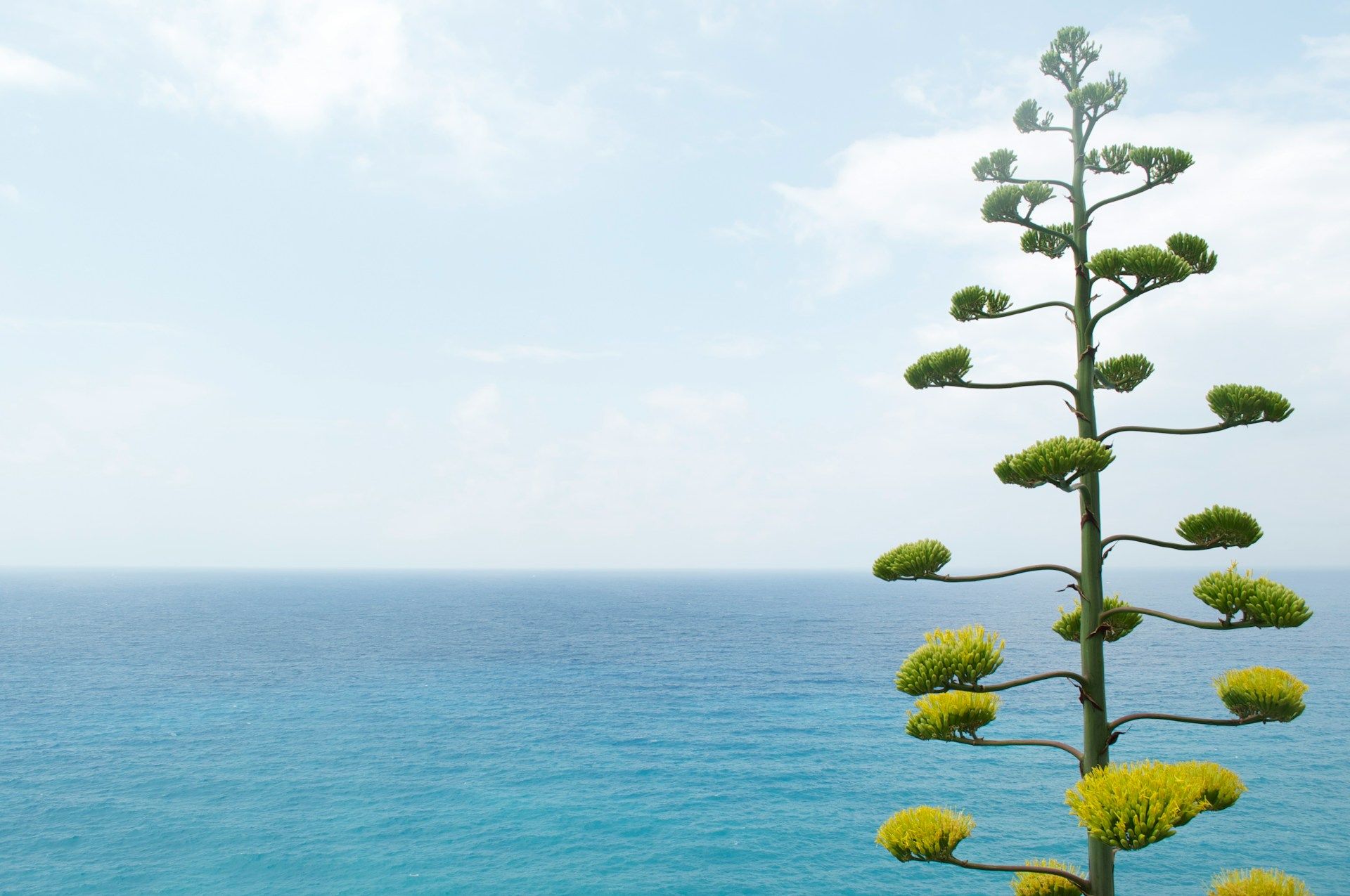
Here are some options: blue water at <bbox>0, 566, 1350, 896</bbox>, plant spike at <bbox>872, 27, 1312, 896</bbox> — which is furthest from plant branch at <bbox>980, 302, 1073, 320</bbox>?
blue water at <bbox>0, 566, 1350, 896</bbox>

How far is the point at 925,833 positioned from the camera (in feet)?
29.8

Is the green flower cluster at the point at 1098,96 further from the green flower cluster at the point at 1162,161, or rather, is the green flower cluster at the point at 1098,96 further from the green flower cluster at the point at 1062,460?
the green flower cluster at the point at 1062,460

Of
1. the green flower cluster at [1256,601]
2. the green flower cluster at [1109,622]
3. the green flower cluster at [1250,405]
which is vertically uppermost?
the green flower cluster at [1250,405]

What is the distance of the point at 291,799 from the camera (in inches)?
1809

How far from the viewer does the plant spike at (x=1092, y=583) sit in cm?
704

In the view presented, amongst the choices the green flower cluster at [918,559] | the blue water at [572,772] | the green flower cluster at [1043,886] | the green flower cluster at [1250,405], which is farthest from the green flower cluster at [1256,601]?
the blue water at [572,772]

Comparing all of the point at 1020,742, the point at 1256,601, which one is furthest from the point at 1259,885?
the point at 1256,601

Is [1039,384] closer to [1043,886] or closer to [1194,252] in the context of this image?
[1194,252]

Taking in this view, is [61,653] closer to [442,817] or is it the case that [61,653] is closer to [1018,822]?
[442,817]

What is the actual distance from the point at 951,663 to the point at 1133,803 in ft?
6.73

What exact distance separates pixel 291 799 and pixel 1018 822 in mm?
44466

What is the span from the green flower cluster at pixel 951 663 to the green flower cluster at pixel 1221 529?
8.42ft

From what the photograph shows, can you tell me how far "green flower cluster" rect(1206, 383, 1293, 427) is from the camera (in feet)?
26.1

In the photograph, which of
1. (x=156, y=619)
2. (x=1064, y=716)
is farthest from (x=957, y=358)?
(x=156, y=619)
